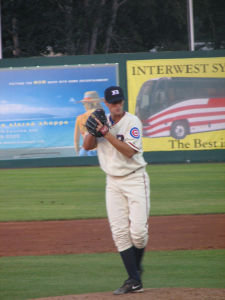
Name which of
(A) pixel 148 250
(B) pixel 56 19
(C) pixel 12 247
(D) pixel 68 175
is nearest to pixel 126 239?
(A) pixel 148 250

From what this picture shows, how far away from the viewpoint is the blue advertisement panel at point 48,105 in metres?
19.6

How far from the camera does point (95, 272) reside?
6.92 metres

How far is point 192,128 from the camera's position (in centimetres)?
1989

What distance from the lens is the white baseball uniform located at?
564 centimetres

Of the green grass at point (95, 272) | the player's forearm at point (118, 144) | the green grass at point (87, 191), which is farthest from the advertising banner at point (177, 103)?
the player's forearm at point (118, 144)

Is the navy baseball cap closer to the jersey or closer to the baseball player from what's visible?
the baseball player

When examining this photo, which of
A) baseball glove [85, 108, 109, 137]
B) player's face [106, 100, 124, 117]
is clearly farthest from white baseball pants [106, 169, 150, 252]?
player's face [106, 100, 124, 117]

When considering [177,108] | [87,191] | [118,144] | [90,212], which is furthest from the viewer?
[177,108]

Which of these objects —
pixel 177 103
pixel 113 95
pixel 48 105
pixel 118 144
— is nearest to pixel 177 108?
pixel 177 103

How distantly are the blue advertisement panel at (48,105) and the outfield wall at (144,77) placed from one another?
0.13 m

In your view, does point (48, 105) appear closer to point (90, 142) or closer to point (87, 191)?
point (87, 191)

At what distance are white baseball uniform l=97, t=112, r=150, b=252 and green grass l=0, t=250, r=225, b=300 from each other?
2.56 ft

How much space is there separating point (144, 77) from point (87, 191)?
632 centimetres

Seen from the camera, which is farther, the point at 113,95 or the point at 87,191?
the point at 87,191
